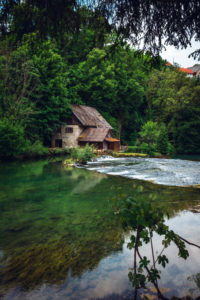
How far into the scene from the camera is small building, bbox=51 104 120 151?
39.4 metres

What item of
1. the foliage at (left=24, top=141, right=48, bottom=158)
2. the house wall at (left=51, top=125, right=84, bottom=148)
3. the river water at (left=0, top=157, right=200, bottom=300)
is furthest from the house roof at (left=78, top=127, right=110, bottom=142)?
the river water at (left=0, top=157, right=200, bottom=300)

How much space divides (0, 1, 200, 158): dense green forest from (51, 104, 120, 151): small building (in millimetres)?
1787

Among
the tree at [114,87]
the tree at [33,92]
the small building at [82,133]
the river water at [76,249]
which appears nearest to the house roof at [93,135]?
the small building at [82,133]

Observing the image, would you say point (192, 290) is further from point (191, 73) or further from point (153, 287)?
point (191, 73)

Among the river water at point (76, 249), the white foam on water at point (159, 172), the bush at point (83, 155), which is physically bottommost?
the river water at point (76, 249)

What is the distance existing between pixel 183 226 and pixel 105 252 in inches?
111

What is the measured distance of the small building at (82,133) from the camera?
39.4 metres

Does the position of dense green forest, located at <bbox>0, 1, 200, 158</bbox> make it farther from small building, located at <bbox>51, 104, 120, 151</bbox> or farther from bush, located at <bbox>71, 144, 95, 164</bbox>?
bush, located at <bbox>71, 144, 95, 164</bbox>

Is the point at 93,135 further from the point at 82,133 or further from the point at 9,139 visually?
the point at 9,139

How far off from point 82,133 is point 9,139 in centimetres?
1793

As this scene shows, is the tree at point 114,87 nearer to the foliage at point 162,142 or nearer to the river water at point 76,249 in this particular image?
the foliage at point 162,142

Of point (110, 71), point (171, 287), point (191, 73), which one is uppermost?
point (191, 73)

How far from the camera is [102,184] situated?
44.9ft

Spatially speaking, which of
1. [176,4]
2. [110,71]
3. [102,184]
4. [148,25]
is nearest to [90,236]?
[148,25]
